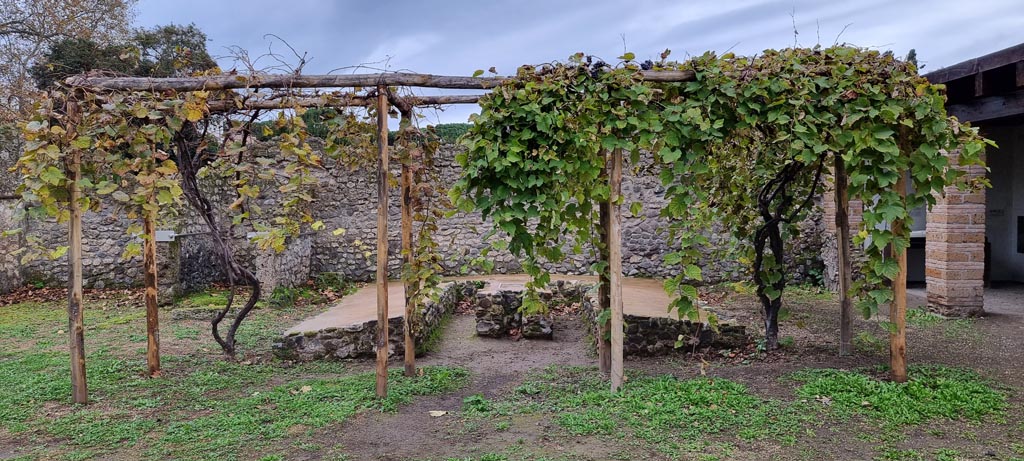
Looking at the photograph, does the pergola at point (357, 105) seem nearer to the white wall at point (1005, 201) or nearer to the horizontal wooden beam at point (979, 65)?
the horizontal wooden beam at point (979, 65)

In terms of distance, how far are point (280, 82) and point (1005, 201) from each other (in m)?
11.4

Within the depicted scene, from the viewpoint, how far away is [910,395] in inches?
169

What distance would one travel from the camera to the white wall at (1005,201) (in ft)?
33.0

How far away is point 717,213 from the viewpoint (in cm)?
583

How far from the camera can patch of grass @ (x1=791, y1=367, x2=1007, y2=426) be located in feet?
13.0

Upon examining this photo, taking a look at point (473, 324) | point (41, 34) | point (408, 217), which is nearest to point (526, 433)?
point (408, 217)

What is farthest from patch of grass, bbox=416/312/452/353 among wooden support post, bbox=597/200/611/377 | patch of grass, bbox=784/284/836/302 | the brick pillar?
the brick pillar

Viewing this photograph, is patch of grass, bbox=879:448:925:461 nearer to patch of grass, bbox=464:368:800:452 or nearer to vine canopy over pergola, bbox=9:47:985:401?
patch of grass, bbox=464:368:800:452

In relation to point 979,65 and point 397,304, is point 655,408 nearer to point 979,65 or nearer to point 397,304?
point 397,304

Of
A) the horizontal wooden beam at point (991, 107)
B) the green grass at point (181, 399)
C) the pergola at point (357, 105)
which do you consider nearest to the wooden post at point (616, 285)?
the pergola at point (357, 105)

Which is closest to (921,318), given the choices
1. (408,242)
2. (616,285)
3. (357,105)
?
(616,285)

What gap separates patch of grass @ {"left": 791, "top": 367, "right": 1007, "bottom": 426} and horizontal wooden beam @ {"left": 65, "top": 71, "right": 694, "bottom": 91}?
126 inches

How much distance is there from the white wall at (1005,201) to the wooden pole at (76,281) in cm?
1187

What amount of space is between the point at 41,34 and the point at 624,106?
12.9 m
